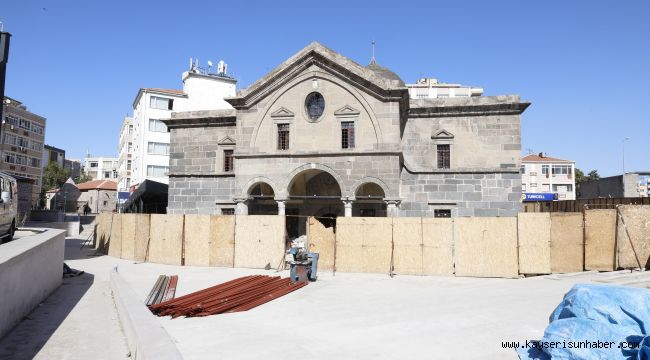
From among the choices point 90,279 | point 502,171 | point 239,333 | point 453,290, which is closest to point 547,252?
point 453,290

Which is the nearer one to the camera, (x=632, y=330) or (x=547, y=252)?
(x=632, y=330)

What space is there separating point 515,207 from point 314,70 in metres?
12.2

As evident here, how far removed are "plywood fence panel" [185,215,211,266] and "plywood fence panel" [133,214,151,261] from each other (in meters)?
2.55

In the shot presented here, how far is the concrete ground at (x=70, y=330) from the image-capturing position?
8445mm

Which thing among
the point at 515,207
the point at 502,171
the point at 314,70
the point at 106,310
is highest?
the point at 314,70

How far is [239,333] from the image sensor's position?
938 cm

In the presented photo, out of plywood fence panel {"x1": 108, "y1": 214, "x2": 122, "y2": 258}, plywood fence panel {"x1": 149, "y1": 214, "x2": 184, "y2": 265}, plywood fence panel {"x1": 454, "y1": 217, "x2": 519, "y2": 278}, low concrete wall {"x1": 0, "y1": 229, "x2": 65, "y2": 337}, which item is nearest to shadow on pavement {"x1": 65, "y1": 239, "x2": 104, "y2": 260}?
plywood fence panel {"x1": 108, "y1": 214, "x2": 122, "y2": 258}

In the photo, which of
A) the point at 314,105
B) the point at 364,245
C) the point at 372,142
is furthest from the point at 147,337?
the point at 314,105

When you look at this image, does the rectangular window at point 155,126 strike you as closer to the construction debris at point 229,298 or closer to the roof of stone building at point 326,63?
the roof of stone building at point 326,63

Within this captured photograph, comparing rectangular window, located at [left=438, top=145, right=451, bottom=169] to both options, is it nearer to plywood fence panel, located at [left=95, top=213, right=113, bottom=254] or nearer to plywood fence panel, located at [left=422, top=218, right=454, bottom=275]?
plywood fence panel, located at [left=422, top=218, right=454, bottom=275]

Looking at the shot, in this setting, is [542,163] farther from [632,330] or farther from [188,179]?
[632,330]

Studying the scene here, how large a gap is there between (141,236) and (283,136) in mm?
8621

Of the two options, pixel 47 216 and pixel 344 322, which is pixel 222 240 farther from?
pixel 47 216

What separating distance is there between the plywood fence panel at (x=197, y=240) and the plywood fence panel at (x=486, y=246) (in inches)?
413
